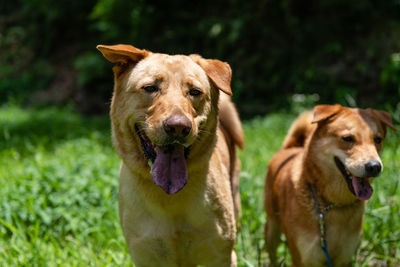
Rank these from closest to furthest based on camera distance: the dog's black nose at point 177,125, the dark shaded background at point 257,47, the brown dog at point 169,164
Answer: the dog's black nose at point 177,125 → the brown dog at point 169,164 → the dark shaded background at point 257,47

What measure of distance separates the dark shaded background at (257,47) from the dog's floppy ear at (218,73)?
17.1 ft

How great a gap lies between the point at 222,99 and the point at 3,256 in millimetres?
2464

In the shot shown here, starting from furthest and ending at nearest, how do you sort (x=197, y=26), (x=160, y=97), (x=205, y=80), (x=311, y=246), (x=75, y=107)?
(x=75, y=107) < (x=197, y=26) < (x=311, y=246) < (x=205, y=80) < (x=160, y=97)

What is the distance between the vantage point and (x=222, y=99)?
415cm

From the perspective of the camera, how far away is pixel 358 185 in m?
3.23

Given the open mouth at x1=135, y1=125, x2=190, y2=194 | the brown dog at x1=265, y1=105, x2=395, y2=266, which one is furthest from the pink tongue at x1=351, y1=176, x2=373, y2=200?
the open mouth at x1=135, y1=125, x2=190, y2=194

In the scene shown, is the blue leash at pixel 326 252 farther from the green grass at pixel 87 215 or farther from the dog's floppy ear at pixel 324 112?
the dog's floppy ear at pixel 324 112

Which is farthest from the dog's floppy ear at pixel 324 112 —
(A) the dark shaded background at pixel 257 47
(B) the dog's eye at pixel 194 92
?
(A) the dark shaded background at pixel 257 47

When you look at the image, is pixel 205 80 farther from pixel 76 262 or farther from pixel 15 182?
pixel 15 182

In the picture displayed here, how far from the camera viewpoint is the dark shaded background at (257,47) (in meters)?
9.45

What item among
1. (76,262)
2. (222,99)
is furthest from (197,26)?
(76,262)

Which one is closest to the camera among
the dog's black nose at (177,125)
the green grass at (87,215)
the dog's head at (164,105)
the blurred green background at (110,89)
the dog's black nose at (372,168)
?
the dog's black nose at (177,125)

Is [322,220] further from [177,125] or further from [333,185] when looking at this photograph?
[177,125]

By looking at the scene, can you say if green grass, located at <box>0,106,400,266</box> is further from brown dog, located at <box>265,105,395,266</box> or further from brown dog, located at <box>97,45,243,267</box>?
brown dog, located at <box>97,45,243,267</box>
